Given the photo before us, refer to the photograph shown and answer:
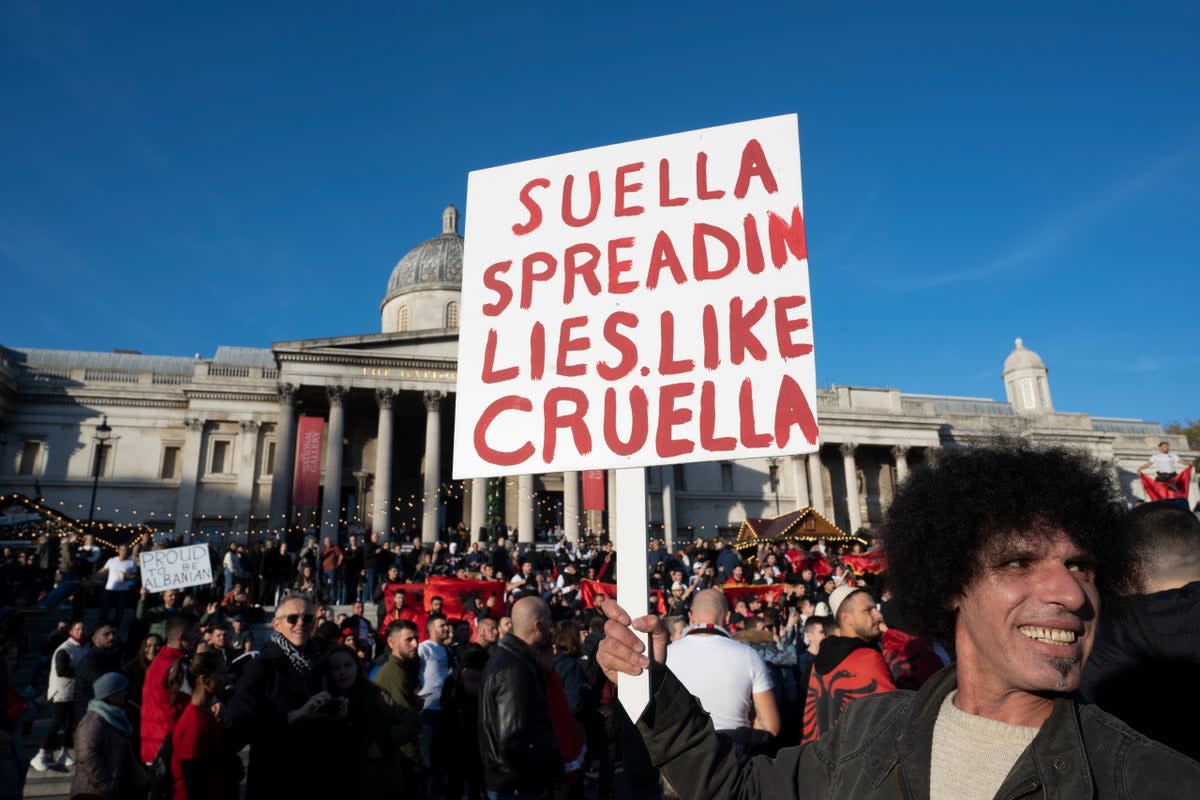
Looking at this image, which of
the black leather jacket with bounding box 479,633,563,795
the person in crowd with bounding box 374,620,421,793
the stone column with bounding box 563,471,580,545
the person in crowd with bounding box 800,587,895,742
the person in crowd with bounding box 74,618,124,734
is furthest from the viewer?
the stone column with bounding box 563,471,580,545

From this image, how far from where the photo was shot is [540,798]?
465 cm

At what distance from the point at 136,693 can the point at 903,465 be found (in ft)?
145

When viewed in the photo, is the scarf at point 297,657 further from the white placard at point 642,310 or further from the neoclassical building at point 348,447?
the neoclassical building at point 348,447

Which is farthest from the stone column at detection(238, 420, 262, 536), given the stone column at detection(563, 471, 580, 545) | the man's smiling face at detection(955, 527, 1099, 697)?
the man's smiling face at detection(955, 527, 1099, 697)

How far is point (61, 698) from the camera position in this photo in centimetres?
882

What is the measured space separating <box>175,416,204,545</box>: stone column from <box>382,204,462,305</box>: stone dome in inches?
536

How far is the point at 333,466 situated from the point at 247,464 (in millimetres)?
7014

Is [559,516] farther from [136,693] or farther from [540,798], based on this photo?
[540,798]

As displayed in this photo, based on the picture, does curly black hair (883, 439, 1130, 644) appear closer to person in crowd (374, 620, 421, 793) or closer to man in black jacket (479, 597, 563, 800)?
man in black jacket (479, 597, 563, 800)

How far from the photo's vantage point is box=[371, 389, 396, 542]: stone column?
33.0 m

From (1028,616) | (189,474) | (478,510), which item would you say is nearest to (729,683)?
(1028,616)

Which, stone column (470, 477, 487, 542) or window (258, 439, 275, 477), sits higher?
window (258, 439, 275, 477)

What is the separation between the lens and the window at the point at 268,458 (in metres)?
38.6

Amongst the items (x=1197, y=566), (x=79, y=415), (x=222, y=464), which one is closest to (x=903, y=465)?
(x=222, y=464)
